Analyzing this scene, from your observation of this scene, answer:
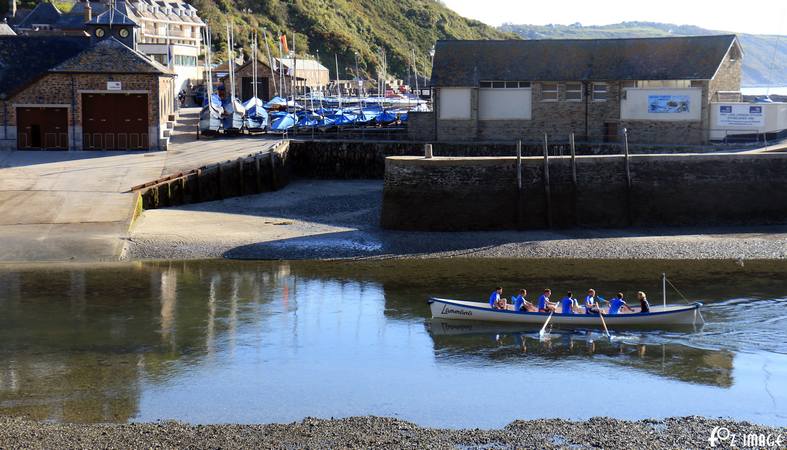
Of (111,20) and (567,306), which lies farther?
(111,20)

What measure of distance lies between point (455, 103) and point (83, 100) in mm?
19648

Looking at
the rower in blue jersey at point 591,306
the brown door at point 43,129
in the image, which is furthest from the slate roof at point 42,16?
the rower in blue jersey at point 591,306

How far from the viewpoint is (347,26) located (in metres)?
141

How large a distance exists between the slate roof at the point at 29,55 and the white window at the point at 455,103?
62.4ft

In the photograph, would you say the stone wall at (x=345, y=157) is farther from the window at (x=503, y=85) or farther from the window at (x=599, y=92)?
the window at (x=599, y=92)

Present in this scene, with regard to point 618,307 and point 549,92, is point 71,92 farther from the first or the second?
point 618,307

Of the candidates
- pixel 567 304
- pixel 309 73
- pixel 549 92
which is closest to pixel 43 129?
pixel 549 92

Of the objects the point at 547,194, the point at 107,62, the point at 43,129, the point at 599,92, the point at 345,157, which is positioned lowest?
the point at 547,194

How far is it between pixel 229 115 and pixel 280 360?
39058mm

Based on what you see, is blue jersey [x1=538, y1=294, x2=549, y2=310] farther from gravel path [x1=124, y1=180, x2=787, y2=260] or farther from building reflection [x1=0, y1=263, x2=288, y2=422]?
gravel path [x1=124, y1=180, x2=787, y2=260]

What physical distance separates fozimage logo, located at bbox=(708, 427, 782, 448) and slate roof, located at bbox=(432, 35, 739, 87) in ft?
124

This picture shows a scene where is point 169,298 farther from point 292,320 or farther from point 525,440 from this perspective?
point 525,440

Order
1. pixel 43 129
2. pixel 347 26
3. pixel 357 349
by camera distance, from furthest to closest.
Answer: pixel 347 26 < pixel 43 129 < pixel 357 349

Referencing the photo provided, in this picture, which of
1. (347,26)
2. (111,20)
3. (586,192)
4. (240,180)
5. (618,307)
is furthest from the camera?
(347,26)
